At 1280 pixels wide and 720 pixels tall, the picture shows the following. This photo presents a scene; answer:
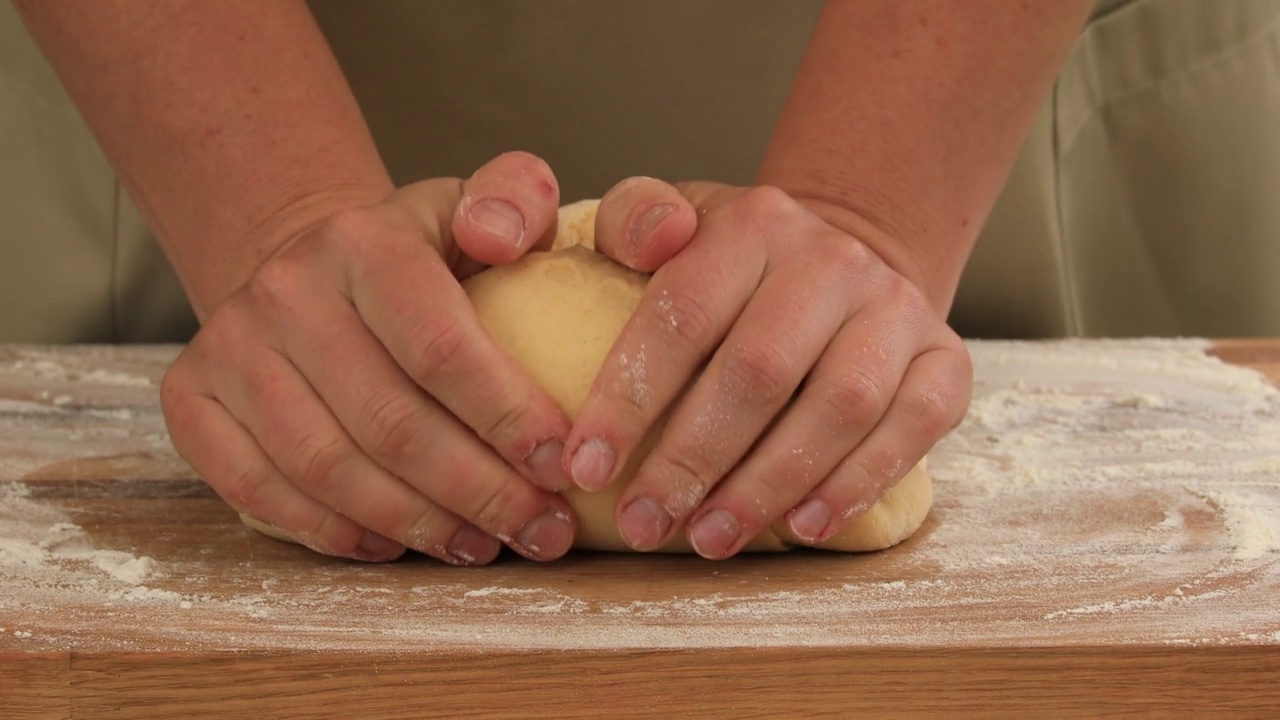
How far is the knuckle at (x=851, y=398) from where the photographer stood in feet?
3.13

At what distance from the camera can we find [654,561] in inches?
40.7

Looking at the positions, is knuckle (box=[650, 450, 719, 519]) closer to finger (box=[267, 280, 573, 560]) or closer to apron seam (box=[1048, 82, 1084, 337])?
finger (box=[267, 280, 573, 560])

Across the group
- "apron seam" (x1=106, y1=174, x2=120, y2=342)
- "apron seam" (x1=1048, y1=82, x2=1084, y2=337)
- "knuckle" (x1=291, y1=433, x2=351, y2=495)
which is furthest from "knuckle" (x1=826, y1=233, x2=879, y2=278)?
"apron seam" (x1=106, y1=174, x2=120, y2=342)

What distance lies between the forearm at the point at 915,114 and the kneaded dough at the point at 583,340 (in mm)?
222

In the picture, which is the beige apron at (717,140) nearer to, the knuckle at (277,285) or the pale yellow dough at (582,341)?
the pale yellow dough at (582,341)

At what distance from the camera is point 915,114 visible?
1.20 meters

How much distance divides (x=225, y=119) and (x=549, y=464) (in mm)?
521

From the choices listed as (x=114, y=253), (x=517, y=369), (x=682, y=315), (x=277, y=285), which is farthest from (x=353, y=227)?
(x=114, y=253)

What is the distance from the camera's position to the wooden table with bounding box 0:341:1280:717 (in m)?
0.79

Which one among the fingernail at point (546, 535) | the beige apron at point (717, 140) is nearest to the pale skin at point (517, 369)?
the fingernail at point (546, 535)

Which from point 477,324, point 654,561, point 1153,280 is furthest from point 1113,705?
point 1153,280

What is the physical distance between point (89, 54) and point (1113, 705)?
1139 millimetres

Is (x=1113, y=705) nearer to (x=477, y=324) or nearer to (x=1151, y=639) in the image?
(x=1151, y=639)

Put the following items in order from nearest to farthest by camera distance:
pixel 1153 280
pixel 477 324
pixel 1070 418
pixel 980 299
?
pixel 477 324 → pixel 1070 418 → pixel 980 299 → pixel 1153 280
